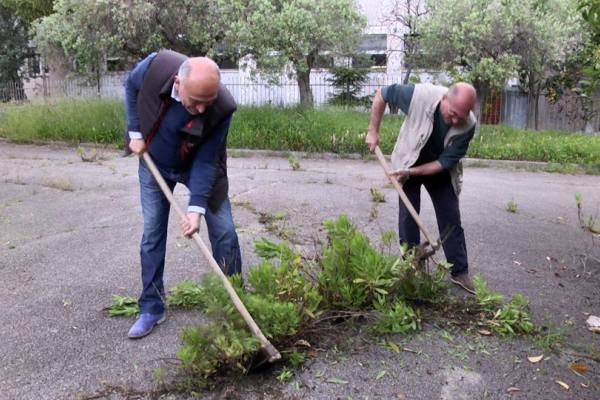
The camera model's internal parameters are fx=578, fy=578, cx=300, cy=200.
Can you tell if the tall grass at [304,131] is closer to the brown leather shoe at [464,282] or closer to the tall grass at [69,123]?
the tall grass at [69,123]

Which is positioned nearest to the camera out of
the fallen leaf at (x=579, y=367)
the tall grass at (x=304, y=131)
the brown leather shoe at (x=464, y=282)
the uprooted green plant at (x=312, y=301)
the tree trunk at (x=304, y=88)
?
the uprooted green plant at (x=312, y=301)

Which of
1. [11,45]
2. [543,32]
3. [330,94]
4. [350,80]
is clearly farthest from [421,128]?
[11,45]

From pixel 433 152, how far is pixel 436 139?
0.10 meters

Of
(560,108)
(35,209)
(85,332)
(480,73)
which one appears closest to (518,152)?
(480,73)

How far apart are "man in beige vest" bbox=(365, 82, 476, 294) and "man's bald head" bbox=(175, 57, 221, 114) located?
1661 millimetres

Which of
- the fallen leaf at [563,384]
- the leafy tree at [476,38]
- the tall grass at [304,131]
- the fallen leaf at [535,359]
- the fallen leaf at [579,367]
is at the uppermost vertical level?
the leafy tree at [476,38]

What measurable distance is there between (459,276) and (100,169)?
7283 mm

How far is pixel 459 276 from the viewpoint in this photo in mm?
4273

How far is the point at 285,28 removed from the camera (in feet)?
43.7

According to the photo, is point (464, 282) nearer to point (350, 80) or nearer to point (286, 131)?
point (286, 131)

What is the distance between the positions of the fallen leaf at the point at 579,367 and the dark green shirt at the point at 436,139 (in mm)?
1493

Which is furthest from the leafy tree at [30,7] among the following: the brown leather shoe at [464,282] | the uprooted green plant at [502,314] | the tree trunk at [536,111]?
the uprooted green plant at [502,314]

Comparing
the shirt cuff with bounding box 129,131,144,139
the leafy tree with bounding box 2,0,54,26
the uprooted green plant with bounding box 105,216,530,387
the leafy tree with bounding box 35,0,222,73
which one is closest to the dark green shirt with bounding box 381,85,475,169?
the uprooted green plant with bounding box 105,216,530,387

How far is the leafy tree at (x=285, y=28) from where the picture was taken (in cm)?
1325
